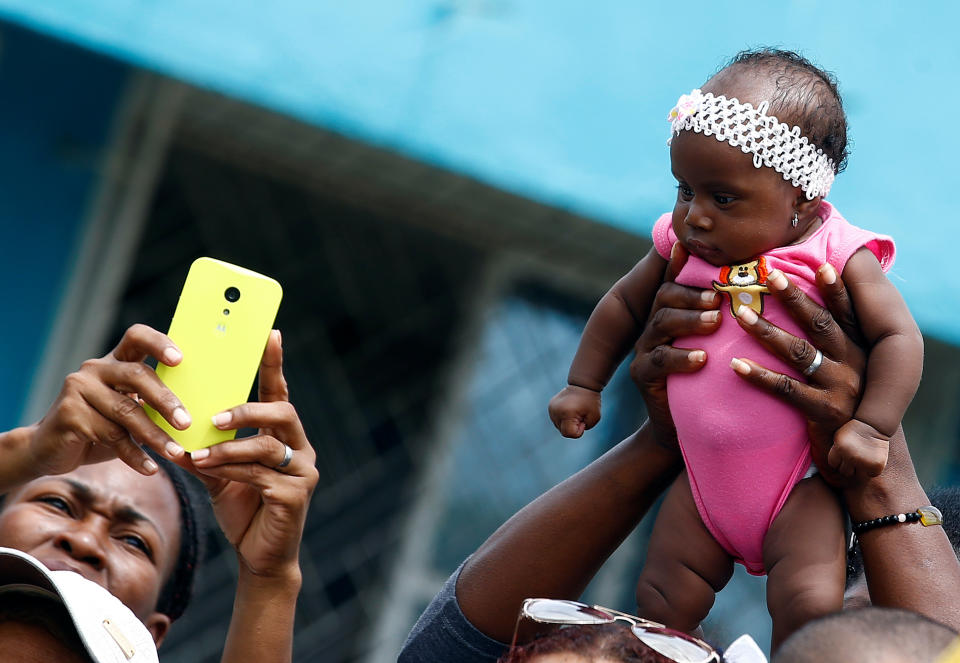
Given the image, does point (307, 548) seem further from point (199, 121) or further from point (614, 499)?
point (614, 499)

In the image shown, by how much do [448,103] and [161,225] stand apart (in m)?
1.84

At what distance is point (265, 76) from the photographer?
4.33 metres

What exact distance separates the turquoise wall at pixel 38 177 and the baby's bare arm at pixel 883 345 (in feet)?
12.8

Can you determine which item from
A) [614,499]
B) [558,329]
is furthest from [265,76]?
[614,499]

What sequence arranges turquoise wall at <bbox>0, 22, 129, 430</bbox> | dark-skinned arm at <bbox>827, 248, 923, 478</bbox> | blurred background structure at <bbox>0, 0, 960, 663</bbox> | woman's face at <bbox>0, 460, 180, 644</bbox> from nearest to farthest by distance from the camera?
dark-skinned arm at <bbox>827, 248, 923, 478</bbox>, woman's face at <bbox>0, 460, 180, 644</bbox>, blurred background structure at <bbox>0, 0, 960, 663</bbox>, turquoise wall at <bbox>0, 22, 129, 430</bbox>

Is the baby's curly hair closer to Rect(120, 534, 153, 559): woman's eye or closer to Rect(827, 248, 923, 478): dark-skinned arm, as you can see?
Rect(827, 248, 923, 478): dark-skinned arm

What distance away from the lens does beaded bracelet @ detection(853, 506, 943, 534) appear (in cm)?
156

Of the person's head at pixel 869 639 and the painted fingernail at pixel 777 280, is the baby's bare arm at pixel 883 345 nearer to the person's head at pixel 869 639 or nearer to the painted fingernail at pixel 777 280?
the painted fingernail at pixel 777 280

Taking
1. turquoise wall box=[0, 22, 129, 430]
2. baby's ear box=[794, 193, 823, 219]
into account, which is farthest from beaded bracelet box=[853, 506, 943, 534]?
turquoise wall box=[0, 22, 129, 430]

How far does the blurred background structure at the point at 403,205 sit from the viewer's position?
4.46 m

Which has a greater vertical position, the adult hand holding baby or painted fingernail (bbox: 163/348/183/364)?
the adult hand holding baby

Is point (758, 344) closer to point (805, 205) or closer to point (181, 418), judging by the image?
point (805, 205)

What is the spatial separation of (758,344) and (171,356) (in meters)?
0.80

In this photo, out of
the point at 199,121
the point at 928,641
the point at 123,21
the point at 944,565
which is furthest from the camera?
the point at 199,121
